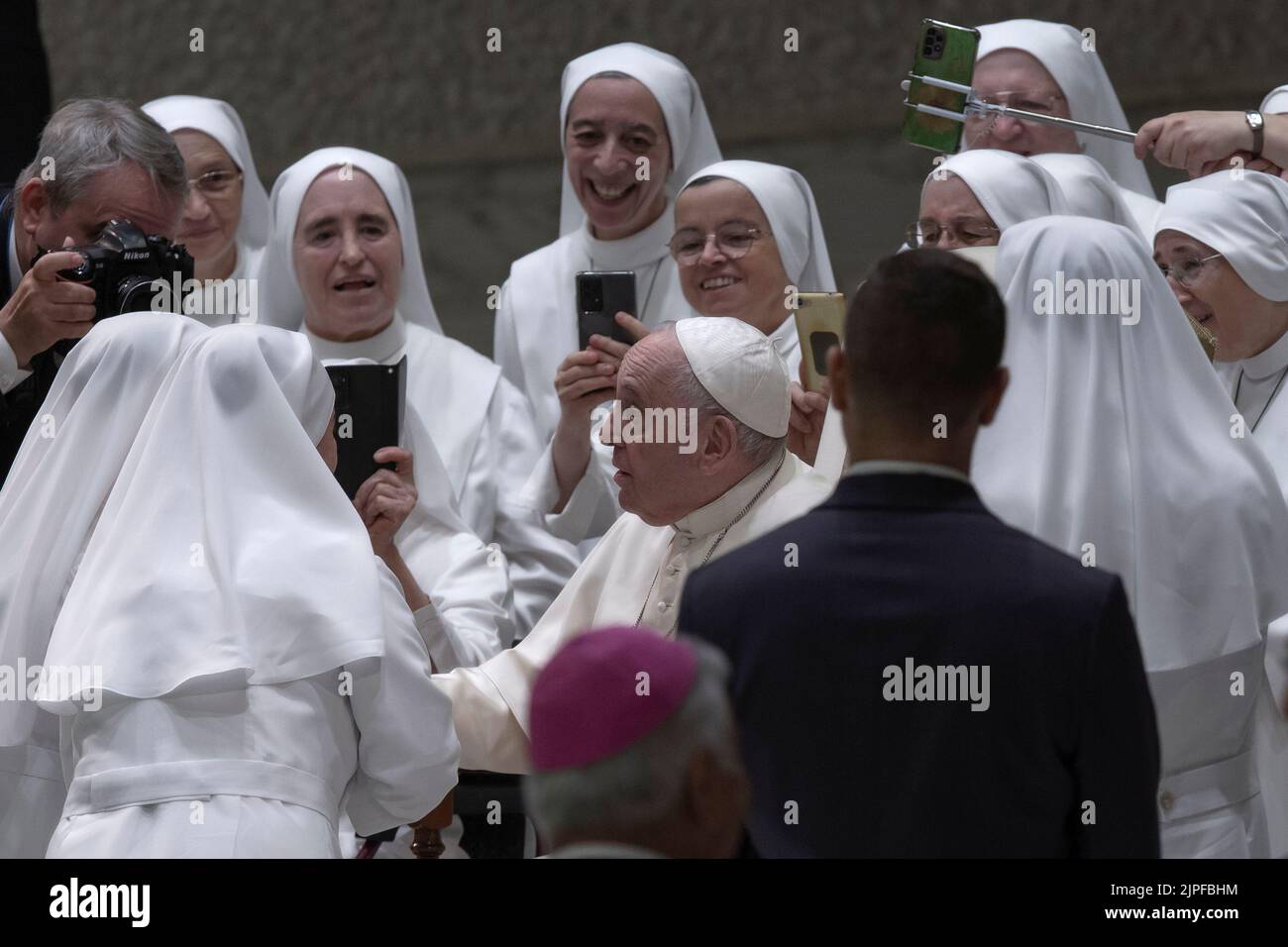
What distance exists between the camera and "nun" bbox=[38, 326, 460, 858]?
2912 millimetres

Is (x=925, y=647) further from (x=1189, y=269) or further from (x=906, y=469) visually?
(x=1189, y=269)

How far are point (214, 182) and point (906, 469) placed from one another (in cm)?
402

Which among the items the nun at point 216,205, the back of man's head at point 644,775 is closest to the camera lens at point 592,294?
the nun at point 216,205

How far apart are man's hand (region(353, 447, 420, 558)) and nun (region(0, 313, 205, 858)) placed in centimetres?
113

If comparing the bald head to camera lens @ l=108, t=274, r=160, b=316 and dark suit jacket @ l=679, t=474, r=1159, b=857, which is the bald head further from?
camera lens @ l=108, t=274, r=160, b=316

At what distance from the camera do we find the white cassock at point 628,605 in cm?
358

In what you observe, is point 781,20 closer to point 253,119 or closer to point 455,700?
point 253,119

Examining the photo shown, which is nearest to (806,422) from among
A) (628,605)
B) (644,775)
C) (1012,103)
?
(628,605)

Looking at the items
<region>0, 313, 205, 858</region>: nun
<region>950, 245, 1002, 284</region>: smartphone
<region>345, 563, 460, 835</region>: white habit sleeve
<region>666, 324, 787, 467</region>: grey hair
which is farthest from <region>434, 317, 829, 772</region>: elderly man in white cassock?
<region>0, 313, 205, 858</region>: nun

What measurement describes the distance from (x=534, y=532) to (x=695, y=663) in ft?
11.3

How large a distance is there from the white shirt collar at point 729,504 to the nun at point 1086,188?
1493mm

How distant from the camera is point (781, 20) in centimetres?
779
